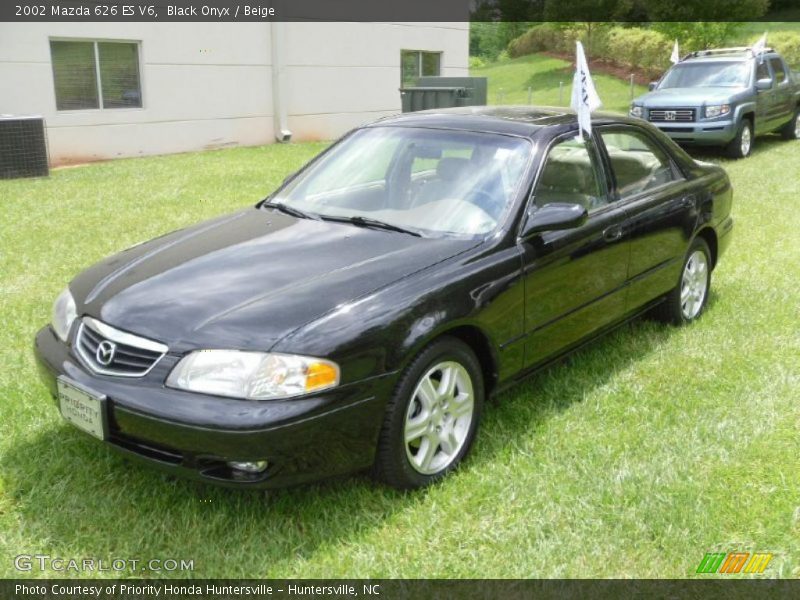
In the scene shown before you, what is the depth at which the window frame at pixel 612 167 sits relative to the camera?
14.9ft

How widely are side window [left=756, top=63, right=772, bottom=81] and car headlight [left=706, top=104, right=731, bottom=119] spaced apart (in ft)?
5.07

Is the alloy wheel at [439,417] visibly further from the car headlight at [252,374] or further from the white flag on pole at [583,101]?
the white flag on pole at [583,101]

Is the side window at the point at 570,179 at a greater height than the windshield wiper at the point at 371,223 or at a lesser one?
greater

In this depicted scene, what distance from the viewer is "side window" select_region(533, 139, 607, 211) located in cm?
406

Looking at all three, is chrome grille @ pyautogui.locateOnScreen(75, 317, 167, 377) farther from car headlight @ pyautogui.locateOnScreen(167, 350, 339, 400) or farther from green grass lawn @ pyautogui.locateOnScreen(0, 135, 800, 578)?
green grass lawn @ pyautogui.locateOnScreen(0, 135, 800, 578)

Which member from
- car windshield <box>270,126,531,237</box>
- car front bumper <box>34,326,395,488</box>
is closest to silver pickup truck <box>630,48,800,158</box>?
car windshield <box>270,126,531,237</box>

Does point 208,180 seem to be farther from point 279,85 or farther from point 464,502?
point 464,502

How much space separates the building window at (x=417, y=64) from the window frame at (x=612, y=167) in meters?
15.3

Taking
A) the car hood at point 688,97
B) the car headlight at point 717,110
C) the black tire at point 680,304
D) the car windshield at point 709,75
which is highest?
the car windshield at point 709,75

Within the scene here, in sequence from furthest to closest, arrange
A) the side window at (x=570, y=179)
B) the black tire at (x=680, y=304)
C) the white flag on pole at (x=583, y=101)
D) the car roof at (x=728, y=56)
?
the car roof at (x=728, y=56), the black tire at (x=680, y=304), the white flag on pole at (x=583, y=101), the side window at (x=570, y=179)

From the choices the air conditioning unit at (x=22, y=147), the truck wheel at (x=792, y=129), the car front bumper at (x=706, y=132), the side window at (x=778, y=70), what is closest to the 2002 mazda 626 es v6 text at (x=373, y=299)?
the air conditioning unit at (x=22, y=147)

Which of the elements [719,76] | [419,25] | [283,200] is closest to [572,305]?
[283,200]

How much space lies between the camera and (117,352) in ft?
10.2

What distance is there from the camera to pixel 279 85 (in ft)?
55.1
